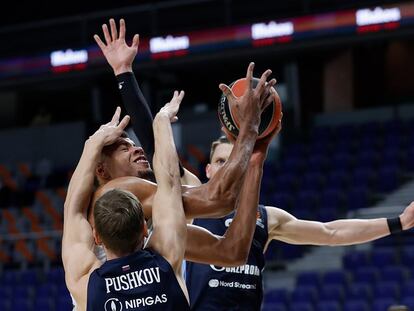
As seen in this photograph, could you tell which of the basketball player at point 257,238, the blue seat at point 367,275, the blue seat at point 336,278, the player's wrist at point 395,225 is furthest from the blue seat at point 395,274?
the player's wrist at point 395,225

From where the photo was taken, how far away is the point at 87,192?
3.48 m

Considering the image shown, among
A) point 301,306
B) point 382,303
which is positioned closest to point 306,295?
point 301,306

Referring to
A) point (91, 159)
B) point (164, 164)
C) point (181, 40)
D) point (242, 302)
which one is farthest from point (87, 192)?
point (181, 40)

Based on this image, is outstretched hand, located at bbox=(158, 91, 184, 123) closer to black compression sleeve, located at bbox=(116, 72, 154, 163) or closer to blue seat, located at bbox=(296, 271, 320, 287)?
black compression sleeve, located at bbox=(116, 72, 154, 163)

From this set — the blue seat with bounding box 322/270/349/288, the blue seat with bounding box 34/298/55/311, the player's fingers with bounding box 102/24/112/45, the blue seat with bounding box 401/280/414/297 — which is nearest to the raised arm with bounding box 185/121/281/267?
the player's fingers with bounding box 102/24/112/45

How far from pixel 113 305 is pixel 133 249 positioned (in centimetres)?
20

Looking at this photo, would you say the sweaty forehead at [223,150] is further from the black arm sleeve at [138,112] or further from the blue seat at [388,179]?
the blue seat at [388,179]

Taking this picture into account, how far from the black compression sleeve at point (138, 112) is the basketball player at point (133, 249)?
18.3 inches

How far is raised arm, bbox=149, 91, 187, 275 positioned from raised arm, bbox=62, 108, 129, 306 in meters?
0.28

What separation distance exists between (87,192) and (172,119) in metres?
0.44

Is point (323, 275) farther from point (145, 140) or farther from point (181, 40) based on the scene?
point (145, 140)

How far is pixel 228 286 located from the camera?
4.53m

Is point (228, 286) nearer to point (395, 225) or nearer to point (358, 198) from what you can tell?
point (395, 225)

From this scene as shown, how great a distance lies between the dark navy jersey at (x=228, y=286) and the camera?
4.50 meters
